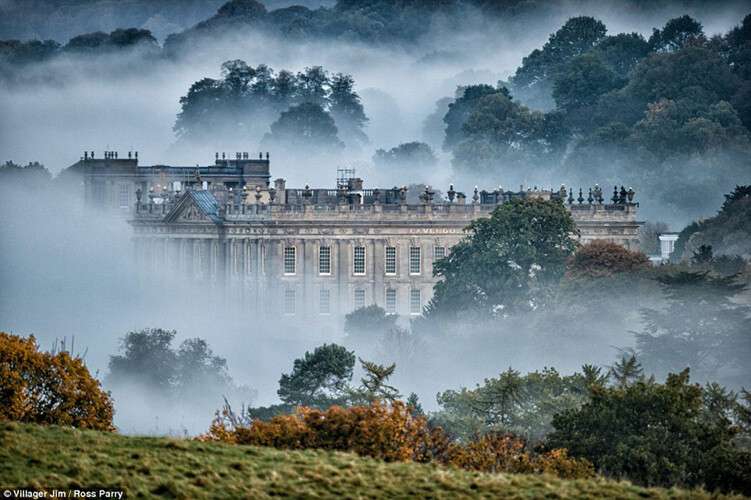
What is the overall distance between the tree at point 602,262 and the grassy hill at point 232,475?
197 feet

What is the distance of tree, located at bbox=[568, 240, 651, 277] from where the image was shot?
101062 mm

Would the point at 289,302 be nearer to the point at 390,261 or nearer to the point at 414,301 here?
the point at 390,261

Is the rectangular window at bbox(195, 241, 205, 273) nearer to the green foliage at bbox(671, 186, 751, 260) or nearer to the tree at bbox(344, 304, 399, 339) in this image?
the tree at bbox(344, 304, 399, 339)

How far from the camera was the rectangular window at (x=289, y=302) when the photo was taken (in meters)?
124

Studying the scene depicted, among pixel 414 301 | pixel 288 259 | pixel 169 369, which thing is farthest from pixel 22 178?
pixel 169 369

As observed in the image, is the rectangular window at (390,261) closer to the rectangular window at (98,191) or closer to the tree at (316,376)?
the tree at (316,376)

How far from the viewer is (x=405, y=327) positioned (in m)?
118

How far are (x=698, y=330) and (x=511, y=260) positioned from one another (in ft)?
75.4

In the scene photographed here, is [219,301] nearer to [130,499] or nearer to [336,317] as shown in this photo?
[336,317]

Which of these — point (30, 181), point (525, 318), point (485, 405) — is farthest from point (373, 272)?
point (30, 181)

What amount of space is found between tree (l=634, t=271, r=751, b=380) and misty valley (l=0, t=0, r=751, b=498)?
0.54ft

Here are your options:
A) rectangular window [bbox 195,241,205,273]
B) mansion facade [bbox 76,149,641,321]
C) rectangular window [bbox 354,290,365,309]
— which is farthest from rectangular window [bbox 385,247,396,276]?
rectangular window [bbox 195,241,205,273]

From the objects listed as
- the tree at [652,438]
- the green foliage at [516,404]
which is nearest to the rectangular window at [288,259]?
the green foliage at [516,404]

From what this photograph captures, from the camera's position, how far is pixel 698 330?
85.2 m
